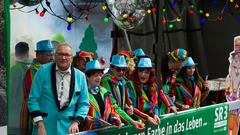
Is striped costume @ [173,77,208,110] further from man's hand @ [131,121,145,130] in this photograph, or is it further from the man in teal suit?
the man in teal suit

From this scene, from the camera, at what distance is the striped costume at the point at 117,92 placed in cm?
562

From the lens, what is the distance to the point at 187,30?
1045 cm

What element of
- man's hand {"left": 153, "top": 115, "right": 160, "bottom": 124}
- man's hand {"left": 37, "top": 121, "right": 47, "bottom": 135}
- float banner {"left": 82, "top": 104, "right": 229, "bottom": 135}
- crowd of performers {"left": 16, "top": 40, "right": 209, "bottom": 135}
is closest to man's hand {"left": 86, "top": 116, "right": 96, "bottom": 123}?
crowd of performers {"left": 16, "top": 40, "right": 209, "bottom": 135}

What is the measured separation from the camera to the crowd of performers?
4.86 meters

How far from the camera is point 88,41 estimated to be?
24.9ft

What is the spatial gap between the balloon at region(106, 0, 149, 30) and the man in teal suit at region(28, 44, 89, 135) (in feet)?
5.54

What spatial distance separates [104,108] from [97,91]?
0.62 feet

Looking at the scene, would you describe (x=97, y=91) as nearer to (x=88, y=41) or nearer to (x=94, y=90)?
(x=94, y=90)

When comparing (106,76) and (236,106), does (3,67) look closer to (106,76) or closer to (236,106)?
(106,76)

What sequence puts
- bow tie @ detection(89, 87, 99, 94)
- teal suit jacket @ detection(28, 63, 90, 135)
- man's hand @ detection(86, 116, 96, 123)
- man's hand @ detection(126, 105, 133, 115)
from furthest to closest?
man's hand @ detection(126, 105, 133, 115) < bow tie @ detection(89, 87, 99, 94) < man's hand @ detection(86, 116, 96, 123) < teal suit jacket @ detection(28, 63, 90, 135)

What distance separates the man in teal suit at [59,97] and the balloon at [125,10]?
1.69 meters

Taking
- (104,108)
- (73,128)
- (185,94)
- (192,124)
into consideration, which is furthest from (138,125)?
(185,94)

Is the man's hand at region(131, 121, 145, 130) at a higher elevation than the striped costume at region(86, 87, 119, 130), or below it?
below

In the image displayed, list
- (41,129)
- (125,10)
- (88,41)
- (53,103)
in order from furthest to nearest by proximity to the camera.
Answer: (88,41) < (125,10) < (53,103) < (41,129)
